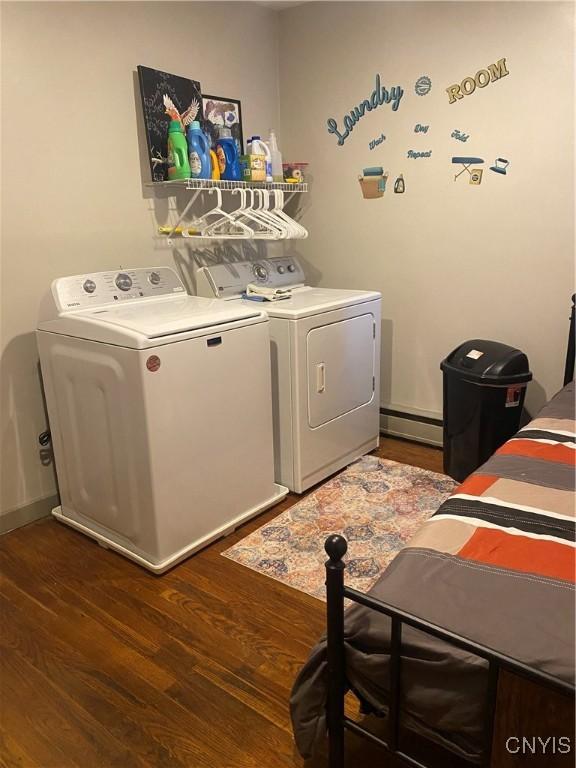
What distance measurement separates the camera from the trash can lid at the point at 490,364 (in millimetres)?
2662

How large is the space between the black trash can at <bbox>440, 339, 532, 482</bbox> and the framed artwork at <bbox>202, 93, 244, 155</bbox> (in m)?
1.71

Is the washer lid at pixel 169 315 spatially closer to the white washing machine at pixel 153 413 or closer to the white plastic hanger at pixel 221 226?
the white washing machine at pixel 153 413

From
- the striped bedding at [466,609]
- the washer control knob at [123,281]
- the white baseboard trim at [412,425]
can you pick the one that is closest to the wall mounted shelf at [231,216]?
the washer control knob at [123,281]

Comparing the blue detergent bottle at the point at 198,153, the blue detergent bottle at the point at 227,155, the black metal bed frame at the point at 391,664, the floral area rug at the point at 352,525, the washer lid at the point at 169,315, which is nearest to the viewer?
the black metal bed frame at the point at 391,664

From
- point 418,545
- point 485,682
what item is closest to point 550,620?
point 485,682

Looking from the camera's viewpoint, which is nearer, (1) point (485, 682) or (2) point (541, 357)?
(1) point (485, 682)

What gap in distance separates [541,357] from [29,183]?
8.11 ft

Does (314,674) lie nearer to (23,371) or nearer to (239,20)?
(23,371)

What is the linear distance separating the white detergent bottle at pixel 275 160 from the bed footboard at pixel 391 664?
2.70 meters

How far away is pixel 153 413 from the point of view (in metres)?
2.09

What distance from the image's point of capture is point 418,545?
1.37m

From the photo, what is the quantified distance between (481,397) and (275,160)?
177 cm

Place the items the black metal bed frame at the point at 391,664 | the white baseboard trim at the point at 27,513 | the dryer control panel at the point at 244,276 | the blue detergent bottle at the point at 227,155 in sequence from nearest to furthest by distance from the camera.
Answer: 1. the black metal bed frame at the point at 391,664
2. the white baseboard trim at the point at 27,513
3. the dryer control panel at the point at 244,276
4. the blue detergent bottle at the point at 227,155

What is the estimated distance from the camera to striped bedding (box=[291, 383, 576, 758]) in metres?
1.04
